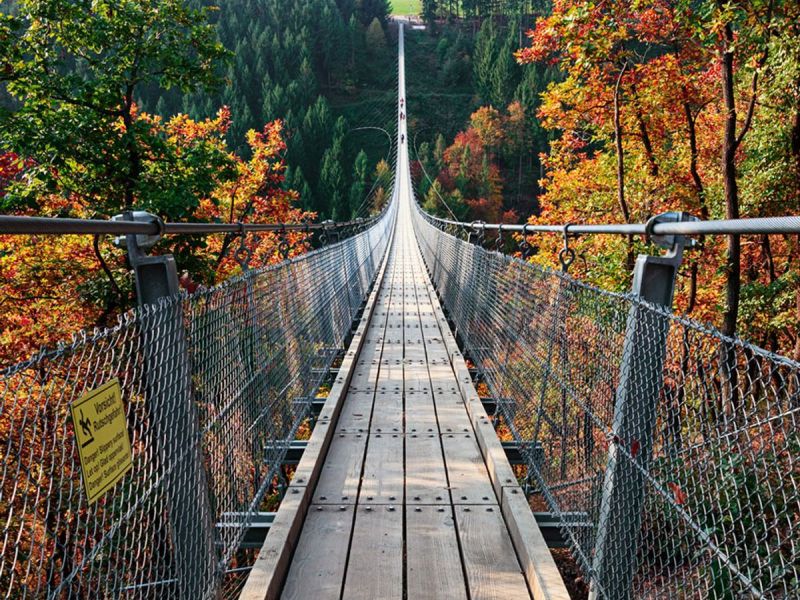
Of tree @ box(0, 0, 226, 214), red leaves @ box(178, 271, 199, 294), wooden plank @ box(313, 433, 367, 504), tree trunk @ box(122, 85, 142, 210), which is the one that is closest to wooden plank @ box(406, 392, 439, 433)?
wooden plank @ box(313, 433, 367, 504)

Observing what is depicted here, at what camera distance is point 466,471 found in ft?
9.78

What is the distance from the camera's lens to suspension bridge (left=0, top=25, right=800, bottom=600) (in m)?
1.23

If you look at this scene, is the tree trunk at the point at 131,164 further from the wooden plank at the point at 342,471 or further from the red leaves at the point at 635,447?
the red leaves at the point at 635,447

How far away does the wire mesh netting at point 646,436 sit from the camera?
119 centimetres

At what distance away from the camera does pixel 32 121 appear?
7.52m

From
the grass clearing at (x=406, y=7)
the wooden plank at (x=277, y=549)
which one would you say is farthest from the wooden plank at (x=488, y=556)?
the grass clearing at (x=406, y=7)

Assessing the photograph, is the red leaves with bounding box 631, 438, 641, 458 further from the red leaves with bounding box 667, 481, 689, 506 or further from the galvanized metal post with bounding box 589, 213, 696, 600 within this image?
the red leaves with bounding box 667, 481, 689, 506

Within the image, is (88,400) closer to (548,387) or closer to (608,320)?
(608,320)

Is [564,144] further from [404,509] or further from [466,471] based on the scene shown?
[404,509]

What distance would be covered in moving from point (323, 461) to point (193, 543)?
1313mm

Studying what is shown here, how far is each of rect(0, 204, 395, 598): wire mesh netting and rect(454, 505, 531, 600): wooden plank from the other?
2.74 feet

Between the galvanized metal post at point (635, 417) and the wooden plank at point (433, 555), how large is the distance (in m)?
0.52

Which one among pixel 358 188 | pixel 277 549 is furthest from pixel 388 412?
pixel 358 188

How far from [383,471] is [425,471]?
0.66 feet
